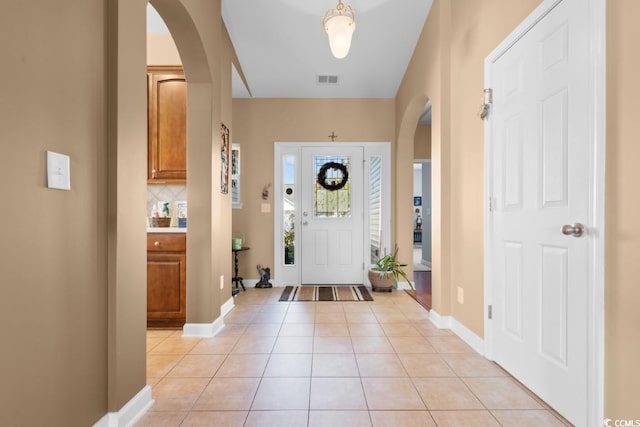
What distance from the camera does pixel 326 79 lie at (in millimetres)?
4465

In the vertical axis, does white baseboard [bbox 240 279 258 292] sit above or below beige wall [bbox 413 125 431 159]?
below

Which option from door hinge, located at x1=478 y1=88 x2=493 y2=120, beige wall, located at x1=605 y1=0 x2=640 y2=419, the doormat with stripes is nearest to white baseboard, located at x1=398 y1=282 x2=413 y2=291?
the doormat with stripes

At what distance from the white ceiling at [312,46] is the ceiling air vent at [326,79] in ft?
0.17

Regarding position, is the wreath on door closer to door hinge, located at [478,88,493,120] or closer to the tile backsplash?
the tile backsplash

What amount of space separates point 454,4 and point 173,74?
2.52 m

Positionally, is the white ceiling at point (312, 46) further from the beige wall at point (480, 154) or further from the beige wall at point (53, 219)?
the beige wall at point (53, 219)

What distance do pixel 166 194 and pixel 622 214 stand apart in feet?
10.9

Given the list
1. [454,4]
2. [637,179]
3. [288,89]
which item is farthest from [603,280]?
[288,89]

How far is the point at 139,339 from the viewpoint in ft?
5.67

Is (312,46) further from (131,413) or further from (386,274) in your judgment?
(131,413)

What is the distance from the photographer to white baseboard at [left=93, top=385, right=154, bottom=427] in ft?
4.97

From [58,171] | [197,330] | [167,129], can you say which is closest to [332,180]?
[167,129]

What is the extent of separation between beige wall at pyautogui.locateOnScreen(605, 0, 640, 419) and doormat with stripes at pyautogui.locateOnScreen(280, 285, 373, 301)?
2864 mm

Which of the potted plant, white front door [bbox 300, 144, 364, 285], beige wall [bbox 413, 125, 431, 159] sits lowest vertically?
the potted plant
